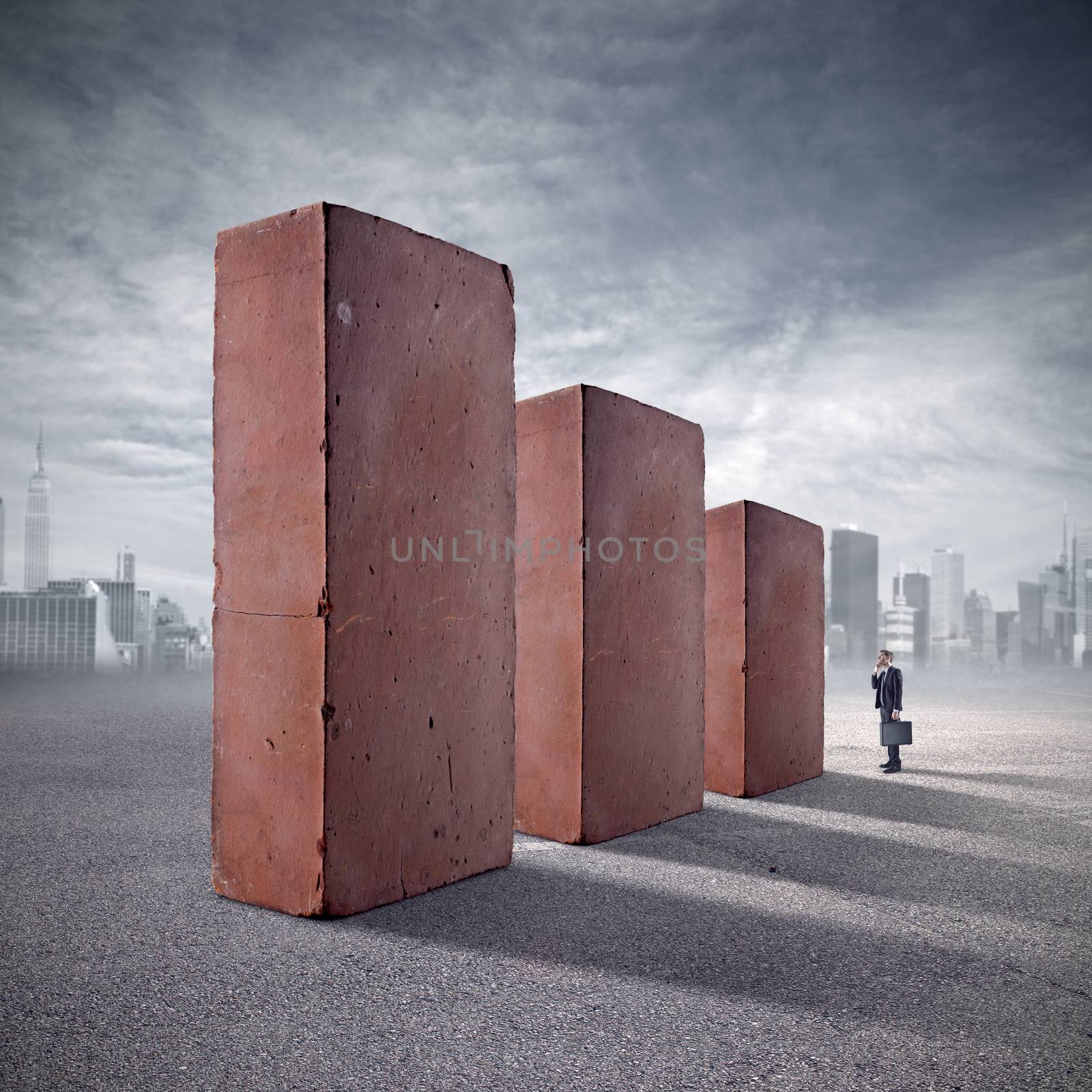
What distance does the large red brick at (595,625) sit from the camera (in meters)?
6.23

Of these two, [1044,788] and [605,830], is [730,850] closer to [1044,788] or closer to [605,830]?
[605,830]

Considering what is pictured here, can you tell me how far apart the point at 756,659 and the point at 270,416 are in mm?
5368

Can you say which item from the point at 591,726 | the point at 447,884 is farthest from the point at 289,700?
the point at 591,726

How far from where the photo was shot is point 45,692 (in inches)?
752

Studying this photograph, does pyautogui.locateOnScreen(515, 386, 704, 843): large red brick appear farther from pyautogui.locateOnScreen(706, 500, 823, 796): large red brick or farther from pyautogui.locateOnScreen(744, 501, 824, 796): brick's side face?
pyautogui.locateOnScreen(744, 501, 824, 796): brick's side face

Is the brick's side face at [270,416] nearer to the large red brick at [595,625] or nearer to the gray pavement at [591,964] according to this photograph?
the gray pavement at [591,964]

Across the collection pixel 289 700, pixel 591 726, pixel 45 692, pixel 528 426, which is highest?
pixel 528 426

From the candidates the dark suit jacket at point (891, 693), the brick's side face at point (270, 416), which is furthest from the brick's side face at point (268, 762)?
the dark suit jacket at point (891, 693)

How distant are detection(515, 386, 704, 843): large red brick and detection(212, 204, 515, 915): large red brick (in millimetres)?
1065

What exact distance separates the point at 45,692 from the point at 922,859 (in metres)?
18.9

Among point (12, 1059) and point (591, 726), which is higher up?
point (591, 726)

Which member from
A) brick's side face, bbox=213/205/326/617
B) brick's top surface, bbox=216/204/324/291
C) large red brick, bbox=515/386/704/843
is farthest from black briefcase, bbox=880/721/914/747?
brick's top surface, bbox=216/204/324/291

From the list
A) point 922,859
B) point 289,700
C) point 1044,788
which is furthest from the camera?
point 1044,788

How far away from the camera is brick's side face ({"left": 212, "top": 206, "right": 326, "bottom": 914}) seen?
450 cm
